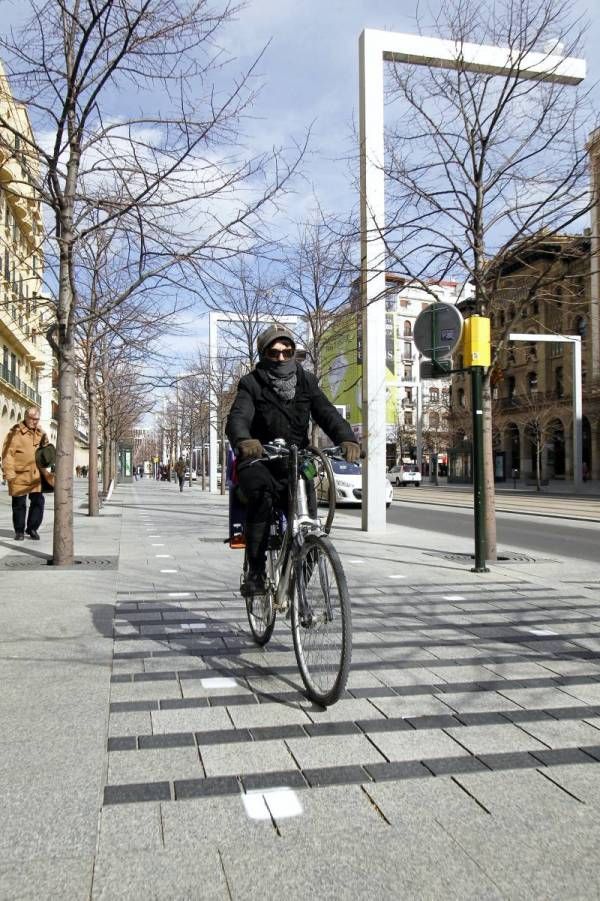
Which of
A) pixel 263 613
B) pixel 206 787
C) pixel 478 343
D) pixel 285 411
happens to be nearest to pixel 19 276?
pixel 478 343

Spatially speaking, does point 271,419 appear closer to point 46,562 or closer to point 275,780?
point 275,780

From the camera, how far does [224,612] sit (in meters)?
6.06

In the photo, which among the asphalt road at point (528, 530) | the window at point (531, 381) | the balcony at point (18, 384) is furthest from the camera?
the window at point (531, 381)

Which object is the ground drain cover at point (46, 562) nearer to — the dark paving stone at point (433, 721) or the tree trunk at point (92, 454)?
the dark paving stone at point (433, 721)

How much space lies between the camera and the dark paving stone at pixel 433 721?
3.42 meters

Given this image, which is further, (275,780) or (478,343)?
(478,343)

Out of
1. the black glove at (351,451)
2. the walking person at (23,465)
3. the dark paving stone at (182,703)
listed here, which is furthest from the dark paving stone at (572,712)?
the walking person at (23,465)

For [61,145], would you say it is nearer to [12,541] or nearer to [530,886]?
[12,541]

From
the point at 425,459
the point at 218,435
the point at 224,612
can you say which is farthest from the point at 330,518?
the point at 425,459

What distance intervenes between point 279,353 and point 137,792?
2454 millimetres

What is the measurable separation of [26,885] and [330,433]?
107 inches

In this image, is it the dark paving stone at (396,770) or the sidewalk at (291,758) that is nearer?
the sidewalk at (291,758)

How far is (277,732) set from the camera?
3.33 m

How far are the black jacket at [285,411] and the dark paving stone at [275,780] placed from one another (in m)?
1.84
